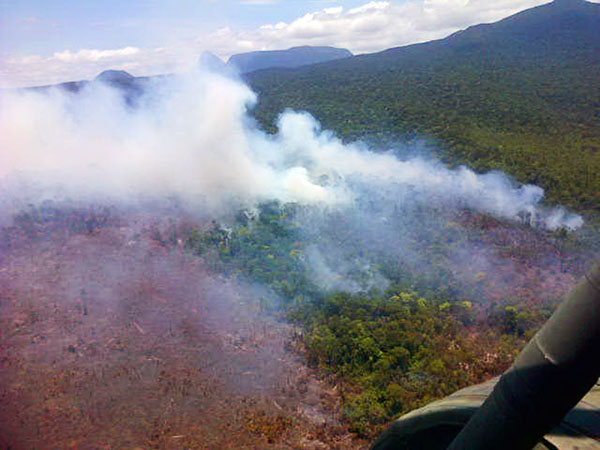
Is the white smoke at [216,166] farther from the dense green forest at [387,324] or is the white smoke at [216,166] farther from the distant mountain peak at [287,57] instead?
the distant mountain peak at [287,57]

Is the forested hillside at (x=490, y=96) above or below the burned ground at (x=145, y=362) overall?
above

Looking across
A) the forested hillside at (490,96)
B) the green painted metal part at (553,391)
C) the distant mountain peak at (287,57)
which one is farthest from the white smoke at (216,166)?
the distant mountain peak at (287,57)

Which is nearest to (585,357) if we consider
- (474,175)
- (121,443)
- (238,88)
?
(121,443)

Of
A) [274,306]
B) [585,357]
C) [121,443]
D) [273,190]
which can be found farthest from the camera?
[273,190]

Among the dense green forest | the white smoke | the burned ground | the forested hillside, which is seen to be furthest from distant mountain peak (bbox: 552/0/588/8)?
the burned ground

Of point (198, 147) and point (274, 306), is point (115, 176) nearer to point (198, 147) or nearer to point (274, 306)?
point (198, 147)

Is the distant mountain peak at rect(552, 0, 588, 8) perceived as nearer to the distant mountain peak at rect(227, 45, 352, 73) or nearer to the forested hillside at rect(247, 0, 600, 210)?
the forested hillside at rect(247, 0, 600, 210)

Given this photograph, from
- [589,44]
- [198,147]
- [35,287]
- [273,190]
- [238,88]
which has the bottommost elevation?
[35,287]

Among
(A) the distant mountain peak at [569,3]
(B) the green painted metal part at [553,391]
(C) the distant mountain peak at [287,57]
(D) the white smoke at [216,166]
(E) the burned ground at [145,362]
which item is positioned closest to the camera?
(B) the green painted metal part at [553,391]
